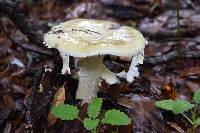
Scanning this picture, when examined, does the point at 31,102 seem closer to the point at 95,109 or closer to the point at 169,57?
the point at 95,109

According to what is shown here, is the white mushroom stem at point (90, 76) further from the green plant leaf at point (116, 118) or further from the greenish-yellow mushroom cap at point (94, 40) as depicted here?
the green plant leaf at point (116, 118)

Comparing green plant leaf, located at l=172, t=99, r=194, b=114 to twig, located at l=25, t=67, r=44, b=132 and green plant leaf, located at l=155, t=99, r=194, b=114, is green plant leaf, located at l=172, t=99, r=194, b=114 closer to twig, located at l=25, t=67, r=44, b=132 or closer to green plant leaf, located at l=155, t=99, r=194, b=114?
green plant leaf, located at l=155, t=99, r=194, b=114

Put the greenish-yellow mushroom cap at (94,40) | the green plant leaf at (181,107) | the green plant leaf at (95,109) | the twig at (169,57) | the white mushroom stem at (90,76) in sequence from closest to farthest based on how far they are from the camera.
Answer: the greenish-yellow mushroom cap at (94,40) < the green plant leaf at (95,109) < the green plant leaf at (181,107) < the white mushroom stem at (90,76) < the twig at (169,57)

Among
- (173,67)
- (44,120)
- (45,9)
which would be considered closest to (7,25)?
(45,9)

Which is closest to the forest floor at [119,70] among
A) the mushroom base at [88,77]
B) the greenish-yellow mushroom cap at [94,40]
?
the mushroom base at [88,77]

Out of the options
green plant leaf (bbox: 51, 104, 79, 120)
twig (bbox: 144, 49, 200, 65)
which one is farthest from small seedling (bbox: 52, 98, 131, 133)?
twig (bbox: 144, 49, 200, 65)

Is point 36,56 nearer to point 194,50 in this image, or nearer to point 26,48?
point 26,48

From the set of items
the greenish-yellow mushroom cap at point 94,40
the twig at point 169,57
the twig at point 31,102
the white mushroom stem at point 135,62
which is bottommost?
the twig at point 169,57

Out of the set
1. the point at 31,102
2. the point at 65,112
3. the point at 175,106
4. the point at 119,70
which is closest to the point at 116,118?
the point at 65,112
